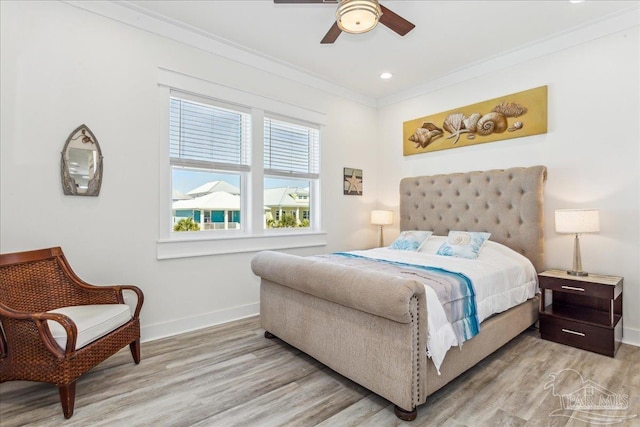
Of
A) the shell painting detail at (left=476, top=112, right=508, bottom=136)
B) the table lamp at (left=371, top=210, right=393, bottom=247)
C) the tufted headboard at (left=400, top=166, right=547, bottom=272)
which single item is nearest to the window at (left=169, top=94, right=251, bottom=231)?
the table lamp at (left=371, top=210, right=393, bottom=247)

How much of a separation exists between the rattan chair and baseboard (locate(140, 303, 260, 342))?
0.51m

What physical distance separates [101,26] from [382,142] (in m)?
3.62

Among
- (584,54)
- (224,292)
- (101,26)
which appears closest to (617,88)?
(584,54)

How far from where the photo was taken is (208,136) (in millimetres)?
3414

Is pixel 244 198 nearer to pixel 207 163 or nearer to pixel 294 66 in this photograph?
pixel 207 163

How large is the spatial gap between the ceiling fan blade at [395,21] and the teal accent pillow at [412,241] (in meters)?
2.19

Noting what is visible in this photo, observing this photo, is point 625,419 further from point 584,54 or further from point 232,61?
point 232,61

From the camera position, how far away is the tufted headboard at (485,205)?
3256 millimetres

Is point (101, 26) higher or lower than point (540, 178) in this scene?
higher

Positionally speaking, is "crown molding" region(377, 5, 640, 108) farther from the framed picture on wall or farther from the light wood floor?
the light wood floor

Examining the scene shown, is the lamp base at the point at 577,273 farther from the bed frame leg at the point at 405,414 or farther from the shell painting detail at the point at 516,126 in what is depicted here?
the bed frame leg at the point at 405,414

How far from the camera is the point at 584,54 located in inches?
123

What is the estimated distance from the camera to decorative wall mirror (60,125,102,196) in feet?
8.39

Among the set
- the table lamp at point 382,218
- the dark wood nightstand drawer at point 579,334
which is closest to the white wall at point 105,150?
the table lamp at point 382,218
